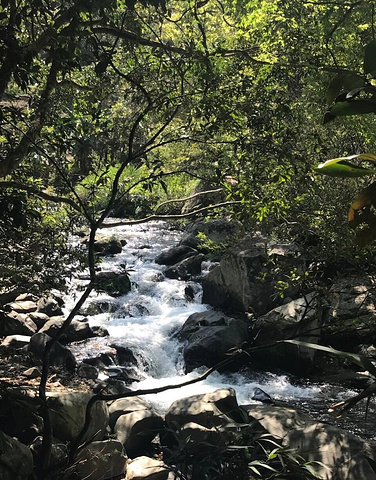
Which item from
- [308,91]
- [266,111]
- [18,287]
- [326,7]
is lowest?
[18,287]

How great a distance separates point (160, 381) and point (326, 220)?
448 centimetres

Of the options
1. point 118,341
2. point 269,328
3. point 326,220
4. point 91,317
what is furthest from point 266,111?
point 91,317

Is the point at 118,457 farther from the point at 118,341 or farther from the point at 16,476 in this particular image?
the point at 118,341

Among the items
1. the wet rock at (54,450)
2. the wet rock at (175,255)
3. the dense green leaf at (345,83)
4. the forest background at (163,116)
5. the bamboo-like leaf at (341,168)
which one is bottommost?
the wet rock at (54,450)

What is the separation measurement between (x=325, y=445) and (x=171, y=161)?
4954 mm

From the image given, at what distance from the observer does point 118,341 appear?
9.34 meters

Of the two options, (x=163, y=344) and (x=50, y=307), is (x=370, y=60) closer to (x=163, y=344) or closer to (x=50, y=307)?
(x=163, y=344)

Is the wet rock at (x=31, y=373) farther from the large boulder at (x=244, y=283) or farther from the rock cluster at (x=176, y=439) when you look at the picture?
the large boulder at (x=244, y=283)

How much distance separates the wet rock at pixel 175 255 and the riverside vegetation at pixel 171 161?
555 cm

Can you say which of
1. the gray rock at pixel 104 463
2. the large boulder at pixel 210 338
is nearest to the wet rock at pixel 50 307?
the large boulder at pixel 210 338

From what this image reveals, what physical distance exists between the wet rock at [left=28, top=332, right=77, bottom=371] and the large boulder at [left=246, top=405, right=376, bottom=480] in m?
3.63

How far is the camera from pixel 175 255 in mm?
13305

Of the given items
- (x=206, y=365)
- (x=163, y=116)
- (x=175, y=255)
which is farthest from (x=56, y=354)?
(x=175, y=255)

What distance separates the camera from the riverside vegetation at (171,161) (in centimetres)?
317
